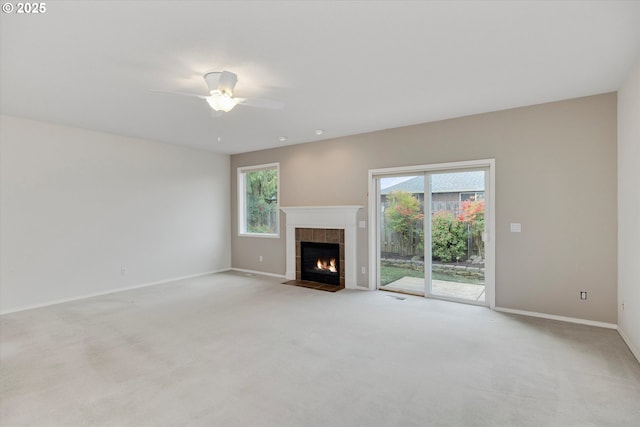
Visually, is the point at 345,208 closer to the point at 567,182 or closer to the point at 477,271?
the point at 477,271

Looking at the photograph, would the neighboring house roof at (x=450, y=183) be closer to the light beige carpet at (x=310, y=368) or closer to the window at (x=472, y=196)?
the window at (x=472, y=196)

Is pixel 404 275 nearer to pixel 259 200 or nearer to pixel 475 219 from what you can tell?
pixel 475 219

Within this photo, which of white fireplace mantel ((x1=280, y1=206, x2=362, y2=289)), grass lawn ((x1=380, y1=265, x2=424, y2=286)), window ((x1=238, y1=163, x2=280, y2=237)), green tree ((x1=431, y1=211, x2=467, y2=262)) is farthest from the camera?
window ((x1=238, y1=163, x2=280, y2=237))

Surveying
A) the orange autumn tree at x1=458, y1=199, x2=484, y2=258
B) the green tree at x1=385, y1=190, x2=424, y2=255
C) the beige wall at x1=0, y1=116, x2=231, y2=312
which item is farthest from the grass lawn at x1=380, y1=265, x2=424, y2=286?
the beige wall at x1=0, y1=116, x2=231, y2=312

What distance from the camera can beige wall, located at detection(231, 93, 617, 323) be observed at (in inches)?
143

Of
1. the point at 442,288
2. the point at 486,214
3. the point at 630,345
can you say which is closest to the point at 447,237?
the point at 486,214

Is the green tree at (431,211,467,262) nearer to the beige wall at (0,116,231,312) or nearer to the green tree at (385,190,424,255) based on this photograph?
the green tree at (385,190,424,255)

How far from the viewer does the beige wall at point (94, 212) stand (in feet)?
14.4

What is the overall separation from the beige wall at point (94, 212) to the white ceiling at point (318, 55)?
0.73 m

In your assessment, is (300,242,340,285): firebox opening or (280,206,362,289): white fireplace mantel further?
(300,242,340,285): firebox opening

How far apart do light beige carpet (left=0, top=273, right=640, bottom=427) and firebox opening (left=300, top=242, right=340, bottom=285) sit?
150 cm

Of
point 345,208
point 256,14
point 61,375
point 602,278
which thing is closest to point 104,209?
point 61,375

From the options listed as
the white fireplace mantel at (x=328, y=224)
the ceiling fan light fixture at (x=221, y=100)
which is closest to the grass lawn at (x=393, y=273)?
the white fireplace mantel at (x=328, y=224)

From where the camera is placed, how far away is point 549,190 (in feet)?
12.9
